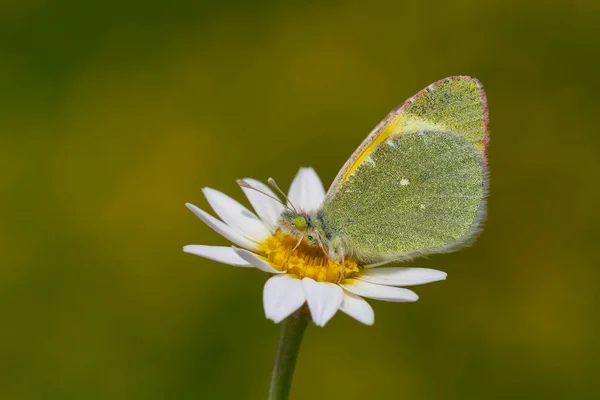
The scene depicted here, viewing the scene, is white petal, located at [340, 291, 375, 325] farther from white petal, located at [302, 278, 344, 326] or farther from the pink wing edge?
the pink wing edge

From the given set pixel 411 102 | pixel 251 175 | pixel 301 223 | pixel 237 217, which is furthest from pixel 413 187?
pixel 251 175

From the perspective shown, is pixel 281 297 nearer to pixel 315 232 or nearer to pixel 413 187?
pixel 315 232

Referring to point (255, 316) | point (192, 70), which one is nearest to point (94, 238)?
point (255, 316)

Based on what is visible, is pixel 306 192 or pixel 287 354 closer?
pixel 287 354

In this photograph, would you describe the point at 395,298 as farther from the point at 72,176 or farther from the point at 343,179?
the point at 72,176

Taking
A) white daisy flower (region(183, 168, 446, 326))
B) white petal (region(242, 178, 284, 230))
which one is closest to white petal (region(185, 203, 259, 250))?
white daisy flower (region(183, 168, 446, 326))
